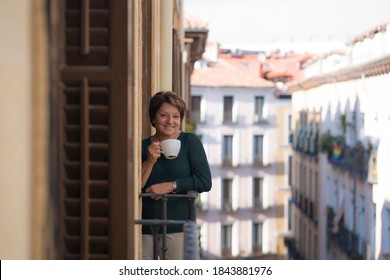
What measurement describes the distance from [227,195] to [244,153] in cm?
161

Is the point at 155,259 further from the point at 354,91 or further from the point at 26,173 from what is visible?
the point at 354,91

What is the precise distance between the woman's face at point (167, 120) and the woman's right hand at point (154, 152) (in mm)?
93

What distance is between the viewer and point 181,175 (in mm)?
3816

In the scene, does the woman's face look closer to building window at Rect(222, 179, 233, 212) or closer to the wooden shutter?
the wooden shutter

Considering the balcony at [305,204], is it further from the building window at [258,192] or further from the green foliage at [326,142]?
the green foliage at [326,142]

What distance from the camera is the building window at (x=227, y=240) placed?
106 feet

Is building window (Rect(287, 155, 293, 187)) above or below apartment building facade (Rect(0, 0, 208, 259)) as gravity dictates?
below

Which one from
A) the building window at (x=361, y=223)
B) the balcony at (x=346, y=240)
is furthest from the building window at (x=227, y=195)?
the building window at (x=361, y=223)

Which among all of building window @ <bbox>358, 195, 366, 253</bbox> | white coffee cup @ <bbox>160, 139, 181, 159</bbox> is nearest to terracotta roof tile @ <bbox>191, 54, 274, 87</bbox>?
A: building window @ <bbox>358, 195, 366, 253</bbox>

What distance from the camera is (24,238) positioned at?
95.4 inches

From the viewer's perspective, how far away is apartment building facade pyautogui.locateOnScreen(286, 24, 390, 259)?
17641 mm

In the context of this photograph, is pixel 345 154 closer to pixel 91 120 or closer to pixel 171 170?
pixel 171 170
